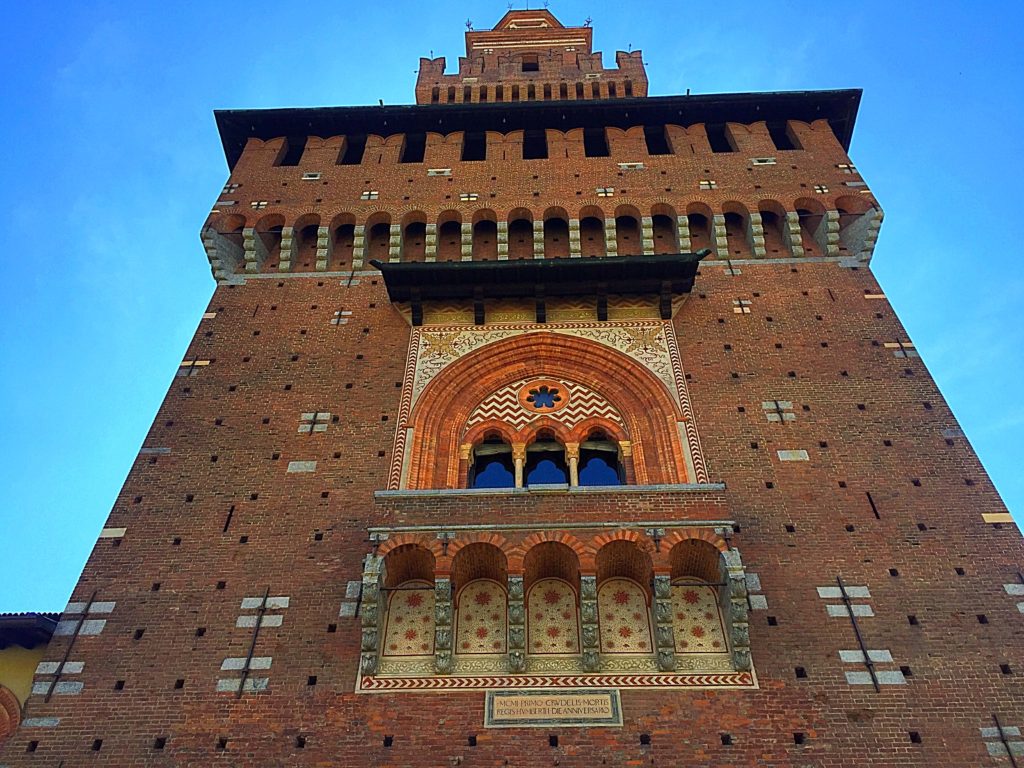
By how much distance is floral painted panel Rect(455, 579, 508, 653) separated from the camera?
9.03 metres

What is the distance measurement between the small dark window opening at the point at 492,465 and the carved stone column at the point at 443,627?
2603 mm

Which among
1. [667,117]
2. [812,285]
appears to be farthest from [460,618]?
[667,117]

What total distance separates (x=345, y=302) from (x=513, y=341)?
291 cm

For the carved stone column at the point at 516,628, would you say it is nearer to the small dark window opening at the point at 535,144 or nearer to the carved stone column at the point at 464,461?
the carved stone column at the point at 464,461

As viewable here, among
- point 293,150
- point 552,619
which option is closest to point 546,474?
point 552,619

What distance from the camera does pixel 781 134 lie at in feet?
58.8

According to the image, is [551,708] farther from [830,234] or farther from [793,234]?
[830,234]

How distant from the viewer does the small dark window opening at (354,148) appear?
1762cm

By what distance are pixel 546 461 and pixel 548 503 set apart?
2251 millimetres

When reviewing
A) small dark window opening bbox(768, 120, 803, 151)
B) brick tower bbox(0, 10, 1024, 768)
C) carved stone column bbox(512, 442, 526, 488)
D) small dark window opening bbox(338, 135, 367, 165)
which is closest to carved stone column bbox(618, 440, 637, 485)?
brick tower bbox(0, 10, 1024, 768)

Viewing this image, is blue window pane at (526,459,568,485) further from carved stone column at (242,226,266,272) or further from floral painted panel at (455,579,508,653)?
carved stone column at (242,226,266,272)

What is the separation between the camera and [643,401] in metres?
12.0

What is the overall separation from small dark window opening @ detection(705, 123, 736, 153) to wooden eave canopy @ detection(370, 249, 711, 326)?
18.8ft

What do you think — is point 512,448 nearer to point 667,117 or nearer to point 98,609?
point 98,609
